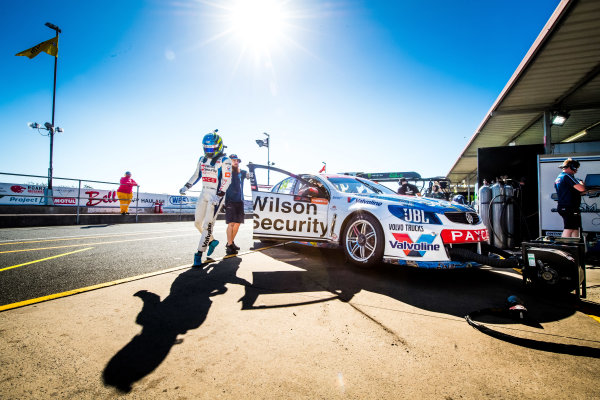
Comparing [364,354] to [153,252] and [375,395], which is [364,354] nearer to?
[375,395]

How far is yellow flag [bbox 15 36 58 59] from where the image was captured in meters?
13.1

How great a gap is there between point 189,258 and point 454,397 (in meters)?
3.75

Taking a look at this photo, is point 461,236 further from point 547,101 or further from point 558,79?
point 547,101

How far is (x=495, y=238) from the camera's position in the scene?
5.84 metres

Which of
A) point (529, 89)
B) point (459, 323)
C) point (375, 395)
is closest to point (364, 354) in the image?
point (375, 395)

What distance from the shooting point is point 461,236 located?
304cm

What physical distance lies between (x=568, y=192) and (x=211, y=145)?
6100 mm

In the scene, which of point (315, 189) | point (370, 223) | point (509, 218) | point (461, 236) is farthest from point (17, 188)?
point (509, 218)

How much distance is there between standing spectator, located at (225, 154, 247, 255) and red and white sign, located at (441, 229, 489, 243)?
3.30 metres

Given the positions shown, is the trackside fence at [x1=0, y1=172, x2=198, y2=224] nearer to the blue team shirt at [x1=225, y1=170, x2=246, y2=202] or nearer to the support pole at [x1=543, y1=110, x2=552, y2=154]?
the blue team shirt at [x1=225, y1=170, x2=246, y2=202]

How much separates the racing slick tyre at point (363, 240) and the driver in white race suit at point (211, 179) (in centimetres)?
196

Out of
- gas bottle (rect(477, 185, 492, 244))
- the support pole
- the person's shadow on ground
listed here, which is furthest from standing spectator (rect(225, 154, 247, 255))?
the support pole

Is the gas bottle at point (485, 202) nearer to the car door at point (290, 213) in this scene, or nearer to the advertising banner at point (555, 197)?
the advertising banner at point (555, 197)

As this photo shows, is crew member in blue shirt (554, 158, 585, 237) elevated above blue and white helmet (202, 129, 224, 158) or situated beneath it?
situated beneath
